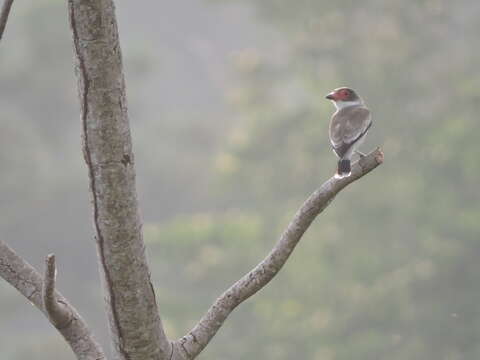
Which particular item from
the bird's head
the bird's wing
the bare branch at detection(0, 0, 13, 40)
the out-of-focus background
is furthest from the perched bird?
the out-of-focus background

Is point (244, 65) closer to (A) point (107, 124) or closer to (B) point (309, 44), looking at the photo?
(B) point (309, 44)

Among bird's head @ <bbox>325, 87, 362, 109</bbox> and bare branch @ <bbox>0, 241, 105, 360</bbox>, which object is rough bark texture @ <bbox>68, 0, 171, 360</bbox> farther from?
bird's head @ <bbox>325, 87, 362, 109</bbox>

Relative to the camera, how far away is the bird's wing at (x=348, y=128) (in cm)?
497

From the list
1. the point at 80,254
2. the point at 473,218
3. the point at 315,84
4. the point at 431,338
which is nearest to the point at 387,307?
the point at 431,338

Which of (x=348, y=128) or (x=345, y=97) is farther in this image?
(x=345, y=97)

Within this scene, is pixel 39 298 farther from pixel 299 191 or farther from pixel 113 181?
pixel 299 191

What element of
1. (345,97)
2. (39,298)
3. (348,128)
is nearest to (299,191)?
(345,97)

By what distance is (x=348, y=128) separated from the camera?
5074mm

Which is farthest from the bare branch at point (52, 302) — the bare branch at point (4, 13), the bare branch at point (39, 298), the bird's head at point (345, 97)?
the bird's head at point (345, 97)

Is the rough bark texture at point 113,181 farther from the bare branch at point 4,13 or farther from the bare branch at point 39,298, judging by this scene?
the bare branch at point 4,13

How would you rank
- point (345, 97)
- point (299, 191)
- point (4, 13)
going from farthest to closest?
point (299, 191) → point (345, 97) → point (4, 13)

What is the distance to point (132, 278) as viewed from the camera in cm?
247

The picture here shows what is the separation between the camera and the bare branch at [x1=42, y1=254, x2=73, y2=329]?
7.73 feet

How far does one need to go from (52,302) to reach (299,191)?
19.3 m
